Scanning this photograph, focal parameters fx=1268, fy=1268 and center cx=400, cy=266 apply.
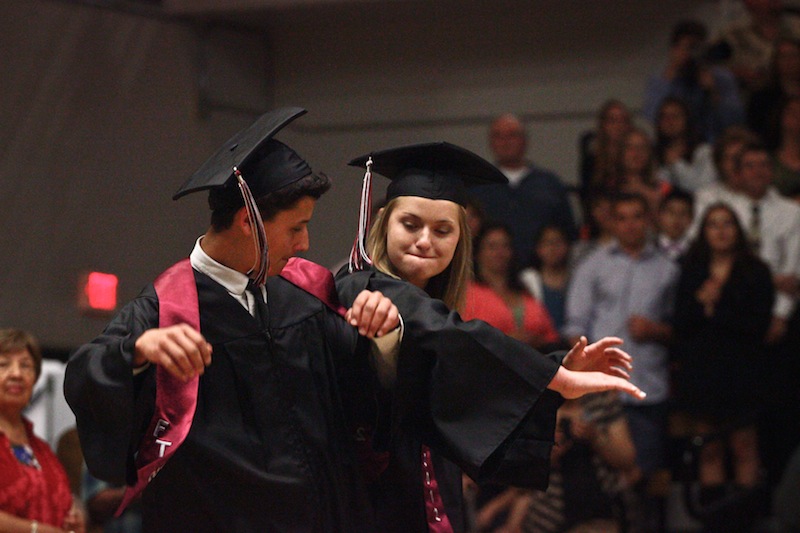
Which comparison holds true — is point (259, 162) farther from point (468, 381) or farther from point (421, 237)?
point (468, 381)

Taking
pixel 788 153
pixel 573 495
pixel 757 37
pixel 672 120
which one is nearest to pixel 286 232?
pixel 573 495

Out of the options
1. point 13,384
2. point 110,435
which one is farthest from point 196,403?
point 13,384

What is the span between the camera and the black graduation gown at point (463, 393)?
10.00 feet

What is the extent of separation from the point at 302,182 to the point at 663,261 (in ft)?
13.7

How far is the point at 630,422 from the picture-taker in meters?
6.58

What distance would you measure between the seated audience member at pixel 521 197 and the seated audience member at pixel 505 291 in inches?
26.1

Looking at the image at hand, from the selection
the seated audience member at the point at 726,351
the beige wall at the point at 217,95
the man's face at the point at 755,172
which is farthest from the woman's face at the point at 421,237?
the man's face at the point at 755,172

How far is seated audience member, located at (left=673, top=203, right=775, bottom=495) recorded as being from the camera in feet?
21.1

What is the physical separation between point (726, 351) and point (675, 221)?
93 centimetres

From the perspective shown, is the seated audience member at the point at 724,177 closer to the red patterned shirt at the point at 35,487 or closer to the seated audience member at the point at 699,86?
the seated audience member at the point at 699,86

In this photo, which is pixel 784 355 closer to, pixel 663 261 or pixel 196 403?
pixel 663 261

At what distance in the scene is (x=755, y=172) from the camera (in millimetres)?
6898

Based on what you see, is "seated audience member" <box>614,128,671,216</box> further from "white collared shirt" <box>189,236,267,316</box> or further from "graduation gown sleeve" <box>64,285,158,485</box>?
"graduation gown sleeve" <box>64,285,158,485</box>

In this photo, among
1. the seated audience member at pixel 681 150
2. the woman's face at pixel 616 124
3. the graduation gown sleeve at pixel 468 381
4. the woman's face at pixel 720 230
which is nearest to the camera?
the graduation gown sleeve at pixel 468 381
